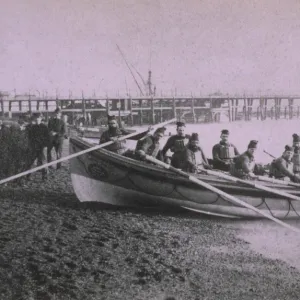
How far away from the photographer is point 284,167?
7.23 meters

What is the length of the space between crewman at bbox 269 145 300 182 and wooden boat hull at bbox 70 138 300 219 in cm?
55

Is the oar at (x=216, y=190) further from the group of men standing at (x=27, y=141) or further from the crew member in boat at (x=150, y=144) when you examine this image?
the group of men standing at (x=27, y=141)

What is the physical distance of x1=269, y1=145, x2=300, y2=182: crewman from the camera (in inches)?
285

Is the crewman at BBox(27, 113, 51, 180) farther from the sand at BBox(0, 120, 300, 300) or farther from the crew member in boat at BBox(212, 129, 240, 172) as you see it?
the crew member in boat at BBox(212, 129, 240, 172)

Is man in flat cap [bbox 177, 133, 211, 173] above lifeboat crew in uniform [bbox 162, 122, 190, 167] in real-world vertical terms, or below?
below

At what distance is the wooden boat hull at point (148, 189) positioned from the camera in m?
6.48

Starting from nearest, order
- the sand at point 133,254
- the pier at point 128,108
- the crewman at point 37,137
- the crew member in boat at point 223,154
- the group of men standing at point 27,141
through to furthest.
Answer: the sand at point 133,254, the group of men standing at point 27,141, the crewman at point 37,137, the crew member in boat at point 223,154, the pier at point 128,108

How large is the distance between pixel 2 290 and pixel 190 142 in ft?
13.4

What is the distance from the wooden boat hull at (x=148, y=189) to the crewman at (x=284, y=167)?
55 centimetres

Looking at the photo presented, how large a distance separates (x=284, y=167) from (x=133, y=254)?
12.3 feet

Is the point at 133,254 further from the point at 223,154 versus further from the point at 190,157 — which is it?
the point at 223,154

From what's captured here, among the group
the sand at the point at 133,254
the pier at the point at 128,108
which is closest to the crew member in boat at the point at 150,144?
the sand at the point at 133,254

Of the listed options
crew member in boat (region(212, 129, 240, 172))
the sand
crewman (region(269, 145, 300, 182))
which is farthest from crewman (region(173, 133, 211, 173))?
crewman (region(269, 145, 300, 182))

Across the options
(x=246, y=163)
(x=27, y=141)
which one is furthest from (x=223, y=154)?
(x=27, y=141)
